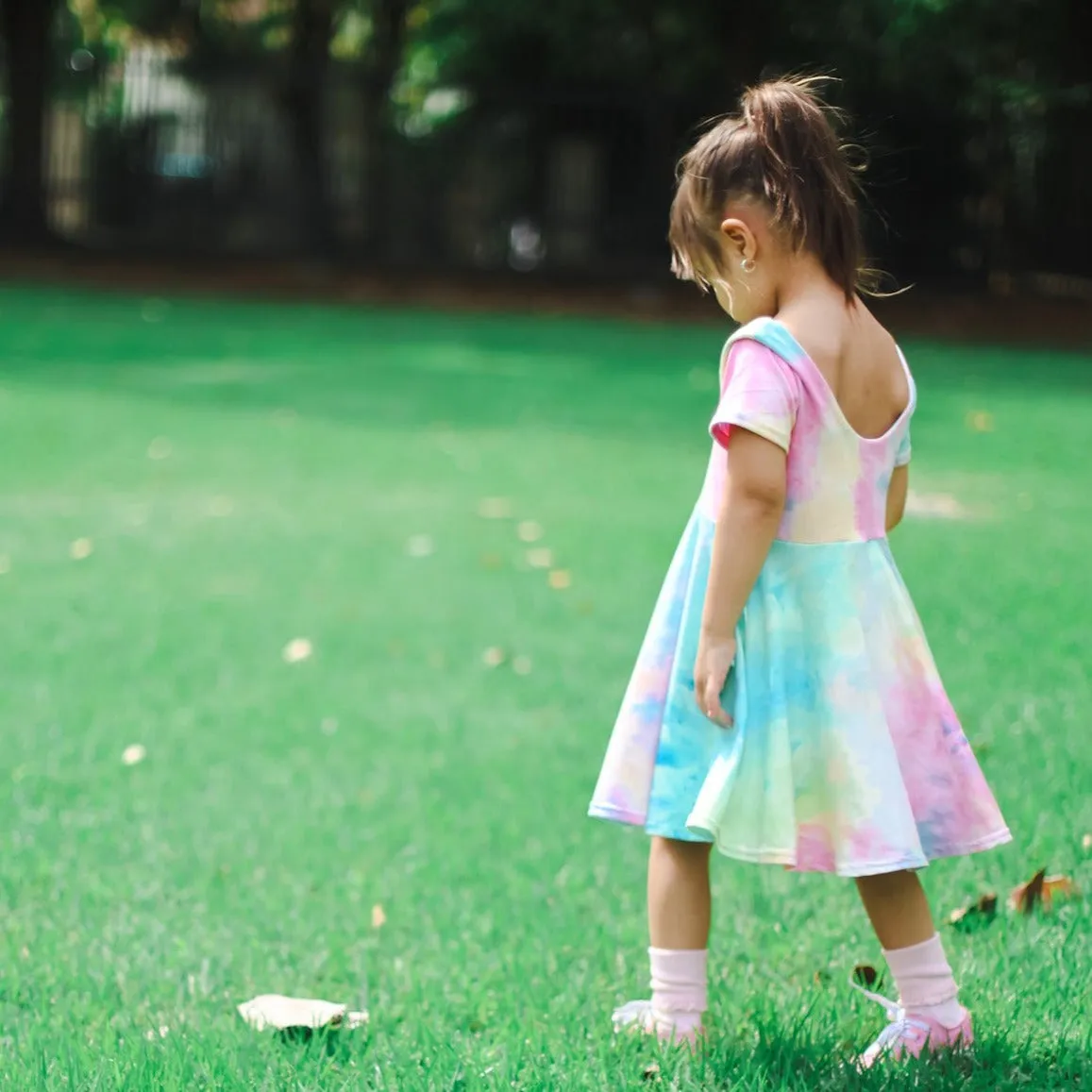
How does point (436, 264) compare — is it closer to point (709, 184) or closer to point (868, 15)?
point (868, 15)

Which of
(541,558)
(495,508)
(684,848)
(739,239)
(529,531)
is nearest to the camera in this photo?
(739,239)

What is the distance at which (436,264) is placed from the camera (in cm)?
2194

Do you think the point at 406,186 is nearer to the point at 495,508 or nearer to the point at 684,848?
the point at 495,508

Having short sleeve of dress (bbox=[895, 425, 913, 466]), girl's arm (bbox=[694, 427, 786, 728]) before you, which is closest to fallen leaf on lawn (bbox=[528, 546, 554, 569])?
short sleeve of dress (bbox=[895, 425, 913, 466])

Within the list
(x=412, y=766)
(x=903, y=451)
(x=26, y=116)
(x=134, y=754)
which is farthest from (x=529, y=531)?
(x=26, y=116)

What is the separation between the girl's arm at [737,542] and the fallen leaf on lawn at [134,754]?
2303 mm

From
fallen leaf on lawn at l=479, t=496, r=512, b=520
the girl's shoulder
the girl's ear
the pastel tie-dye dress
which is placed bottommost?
fallen leaf on lawn at l=479, t=496, r=512, b=520

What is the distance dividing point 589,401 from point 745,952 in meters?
8.96

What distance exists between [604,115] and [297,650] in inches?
684

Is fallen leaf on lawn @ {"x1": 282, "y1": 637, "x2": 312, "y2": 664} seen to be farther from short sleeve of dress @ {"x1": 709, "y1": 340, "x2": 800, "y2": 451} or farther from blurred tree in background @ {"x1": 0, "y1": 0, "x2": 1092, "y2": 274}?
blurred tree in background @ {"x1": 0, "y1": 0, "x2": 1092, "y2": 274}

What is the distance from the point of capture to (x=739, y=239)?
8.23ft

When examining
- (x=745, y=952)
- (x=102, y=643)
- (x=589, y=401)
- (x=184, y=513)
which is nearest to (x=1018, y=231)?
(x=589, y=401)

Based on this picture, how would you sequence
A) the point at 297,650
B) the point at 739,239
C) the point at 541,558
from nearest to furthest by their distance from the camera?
the point at 739,239 < the point at 297,650 < the point at 541,558

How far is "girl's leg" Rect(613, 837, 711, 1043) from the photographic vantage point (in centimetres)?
262
